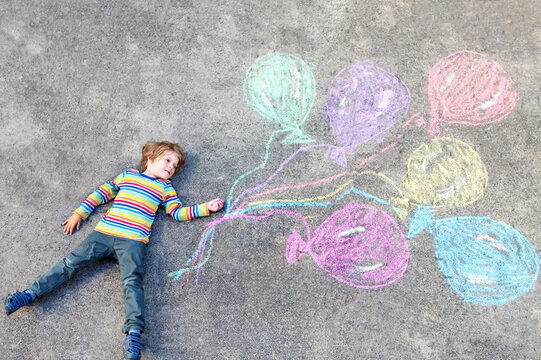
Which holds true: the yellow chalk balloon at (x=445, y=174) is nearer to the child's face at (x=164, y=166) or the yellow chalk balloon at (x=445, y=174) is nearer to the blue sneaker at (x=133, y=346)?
the child's face at (x=164, y=166)

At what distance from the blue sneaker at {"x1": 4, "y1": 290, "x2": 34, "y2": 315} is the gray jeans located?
0.07 m

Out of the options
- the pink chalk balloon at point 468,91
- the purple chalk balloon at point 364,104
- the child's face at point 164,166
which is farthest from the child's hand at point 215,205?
the pink chalk balloon at point 468,91

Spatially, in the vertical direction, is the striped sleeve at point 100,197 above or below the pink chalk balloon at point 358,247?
above

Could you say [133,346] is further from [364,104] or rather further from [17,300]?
[364,104]

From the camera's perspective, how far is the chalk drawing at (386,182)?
12.4ft

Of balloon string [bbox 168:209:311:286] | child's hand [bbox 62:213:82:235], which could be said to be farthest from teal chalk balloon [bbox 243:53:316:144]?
child's hand [bbox 62:213:82:235]

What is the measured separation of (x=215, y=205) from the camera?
151 inches

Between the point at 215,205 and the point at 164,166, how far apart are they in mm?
592

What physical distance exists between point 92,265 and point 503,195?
385 cm

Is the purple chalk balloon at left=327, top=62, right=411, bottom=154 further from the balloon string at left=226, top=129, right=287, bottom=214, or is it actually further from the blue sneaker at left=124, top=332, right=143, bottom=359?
the blue sneaker at left=124, top=332, right=143, bottom=359

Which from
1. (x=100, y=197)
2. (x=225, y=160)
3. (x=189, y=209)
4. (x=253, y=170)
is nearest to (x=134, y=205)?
(x=100, y=197)

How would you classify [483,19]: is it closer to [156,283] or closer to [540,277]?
[540,277]

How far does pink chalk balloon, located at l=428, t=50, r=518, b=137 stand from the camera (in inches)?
165

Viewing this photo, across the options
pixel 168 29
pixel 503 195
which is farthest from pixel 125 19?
pixel 503 195
